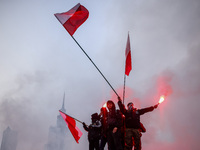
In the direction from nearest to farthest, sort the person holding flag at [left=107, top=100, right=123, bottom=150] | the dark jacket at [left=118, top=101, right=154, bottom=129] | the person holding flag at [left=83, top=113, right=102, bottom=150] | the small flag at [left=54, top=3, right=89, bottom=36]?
1. the person holding flag at [left=107, top=100, right=123, bottom=150]
2. the dark jacket at [left=118, top=101, right=154, bottom=129]
3. the person holding flag at [left=83, top=113, right=102, bottom=150]
4. the small flag at [left=54, top=3, right=89, bottom=36]

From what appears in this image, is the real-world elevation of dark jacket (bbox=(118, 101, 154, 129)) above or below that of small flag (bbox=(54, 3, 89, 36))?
below

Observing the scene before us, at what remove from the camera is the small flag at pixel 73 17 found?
8.70 meters

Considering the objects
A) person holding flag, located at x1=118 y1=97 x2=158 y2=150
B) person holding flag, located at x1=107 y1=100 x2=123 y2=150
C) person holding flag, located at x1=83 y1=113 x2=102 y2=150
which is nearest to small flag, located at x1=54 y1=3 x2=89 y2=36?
person holding flag, located at x1=107 y1=100 x2=123 y2=150

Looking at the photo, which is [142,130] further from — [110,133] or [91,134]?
[91,134]

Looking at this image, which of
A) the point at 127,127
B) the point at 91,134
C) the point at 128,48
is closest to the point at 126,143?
the point at 127,127

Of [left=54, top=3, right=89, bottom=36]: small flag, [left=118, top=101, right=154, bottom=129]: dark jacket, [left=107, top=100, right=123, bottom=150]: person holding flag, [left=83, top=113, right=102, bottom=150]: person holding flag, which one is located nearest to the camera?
[left=107, top=100, right=123, bottom=150]: person holding flag

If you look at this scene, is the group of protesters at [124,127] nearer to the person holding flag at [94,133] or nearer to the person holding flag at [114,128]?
the person holding flag at [114,128]

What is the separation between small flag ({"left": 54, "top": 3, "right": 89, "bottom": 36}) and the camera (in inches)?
343

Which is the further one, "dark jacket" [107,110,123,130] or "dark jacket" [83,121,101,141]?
"dark jacket" [83,121,101,141]

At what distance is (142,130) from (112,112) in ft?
4.33

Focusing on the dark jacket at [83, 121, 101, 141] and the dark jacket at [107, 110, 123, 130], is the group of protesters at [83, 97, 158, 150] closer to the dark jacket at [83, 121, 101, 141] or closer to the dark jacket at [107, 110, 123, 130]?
the dark jacket at [107, 110, 123, 130]

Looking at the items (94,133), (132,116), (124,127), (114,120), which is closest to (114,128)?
(114,120)

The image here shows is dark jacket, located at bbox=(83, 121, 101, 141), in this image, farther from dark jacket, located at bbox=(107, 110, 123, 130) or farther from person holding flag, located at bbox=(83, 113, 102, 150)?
dark jacket, located at bbox=(107, 110, 123, 130)

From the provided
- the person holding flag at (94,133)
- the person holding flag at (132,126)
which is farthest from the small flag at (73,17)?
the person holding flag at (132,126)
